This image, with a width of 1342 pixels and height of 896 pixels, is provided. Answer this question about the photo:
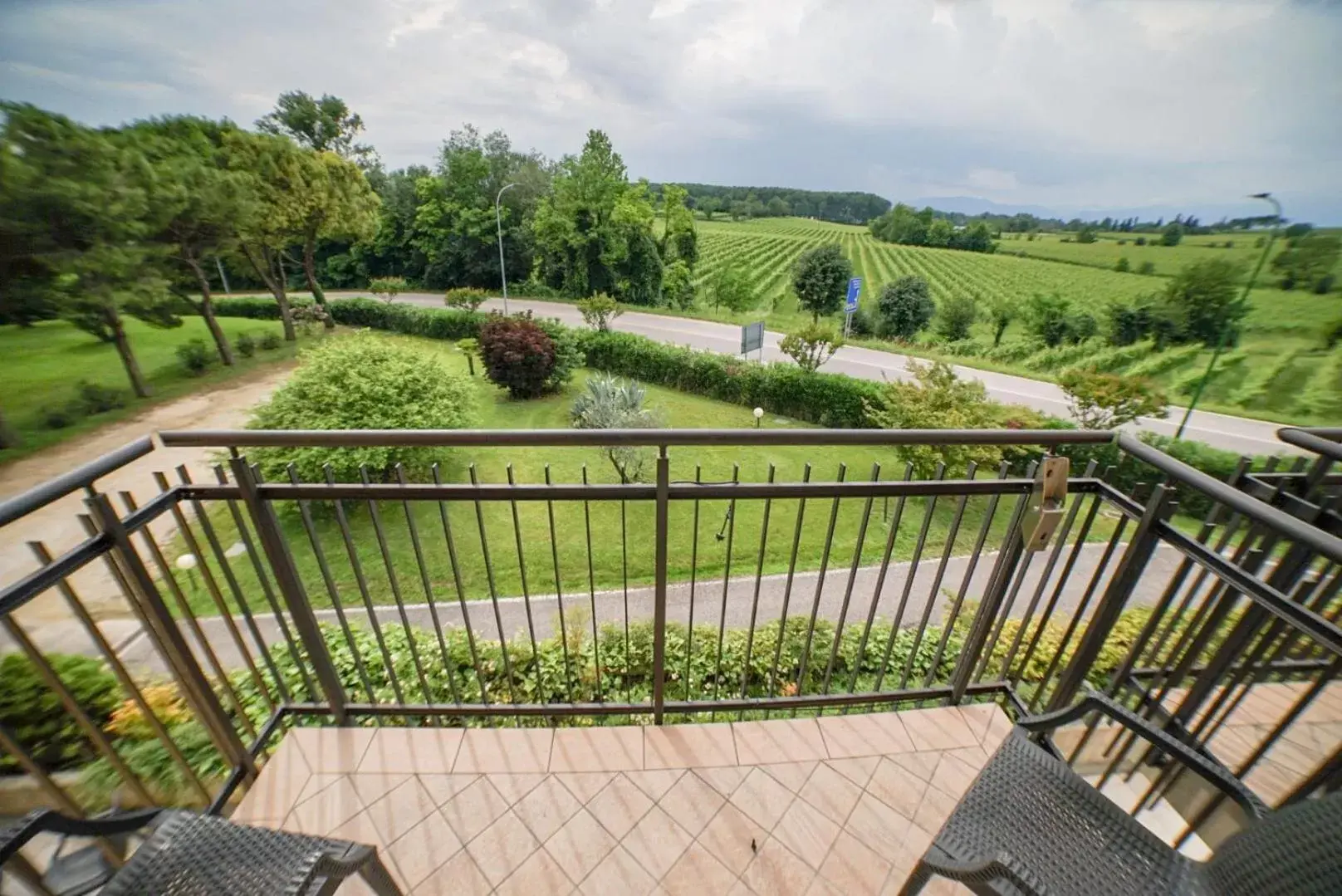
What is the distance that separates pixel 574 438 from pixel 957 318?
84.1ft

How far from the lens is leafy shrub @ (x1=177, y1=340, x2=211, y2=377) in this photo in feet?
45.0

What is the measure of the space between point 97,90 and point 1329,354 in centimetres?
3488

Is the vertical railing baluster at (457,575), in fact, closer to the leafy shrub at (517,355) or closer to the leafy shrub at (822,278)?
the leafy shrub at (517,355)

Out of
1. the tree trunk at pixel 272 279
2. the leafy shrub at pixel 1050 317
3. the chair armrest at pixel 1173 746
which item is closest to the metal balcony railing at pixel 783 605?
the chair armrest at pixel 1173 746

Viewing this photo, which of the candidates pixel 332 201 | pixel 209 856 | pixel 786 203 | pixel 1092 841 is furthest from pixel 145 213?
pixel 786 203

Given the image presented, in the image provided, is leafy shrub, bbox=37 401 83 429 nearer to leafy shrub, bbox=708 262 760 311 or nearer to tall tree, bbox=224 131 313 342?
tall tree, bbox=224 131 313 342

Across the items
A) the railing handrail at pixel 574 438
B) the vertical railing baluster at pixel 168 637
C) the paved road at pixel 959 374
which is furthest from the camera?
the paved road at pixel 959 374

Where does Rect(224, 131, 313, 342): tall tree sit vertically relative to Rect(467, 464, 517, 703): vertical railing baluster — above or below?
above

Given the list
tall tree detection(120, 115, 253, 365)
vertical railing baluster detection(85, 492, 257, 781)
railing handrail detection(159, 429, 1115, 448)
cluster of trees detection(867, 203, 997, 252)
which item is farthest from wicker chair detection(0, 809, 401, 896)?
cluster of trees detection(867, 203, 997, 252)

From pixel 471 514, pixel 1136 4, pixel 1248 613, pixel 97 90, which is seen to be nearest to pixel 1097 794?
pixel 1248 613

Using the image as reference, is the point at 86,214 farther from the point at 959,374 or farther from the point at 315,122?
the point at 959,374

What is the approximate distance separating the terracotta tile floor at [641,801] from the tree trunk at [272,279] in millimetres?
20506

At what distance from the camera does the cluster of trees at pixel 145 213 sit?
9133 millimetres

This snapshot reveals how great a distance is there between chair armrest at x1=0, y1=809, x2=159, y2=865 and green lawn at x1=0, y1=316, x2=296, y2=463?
45.1 ft
